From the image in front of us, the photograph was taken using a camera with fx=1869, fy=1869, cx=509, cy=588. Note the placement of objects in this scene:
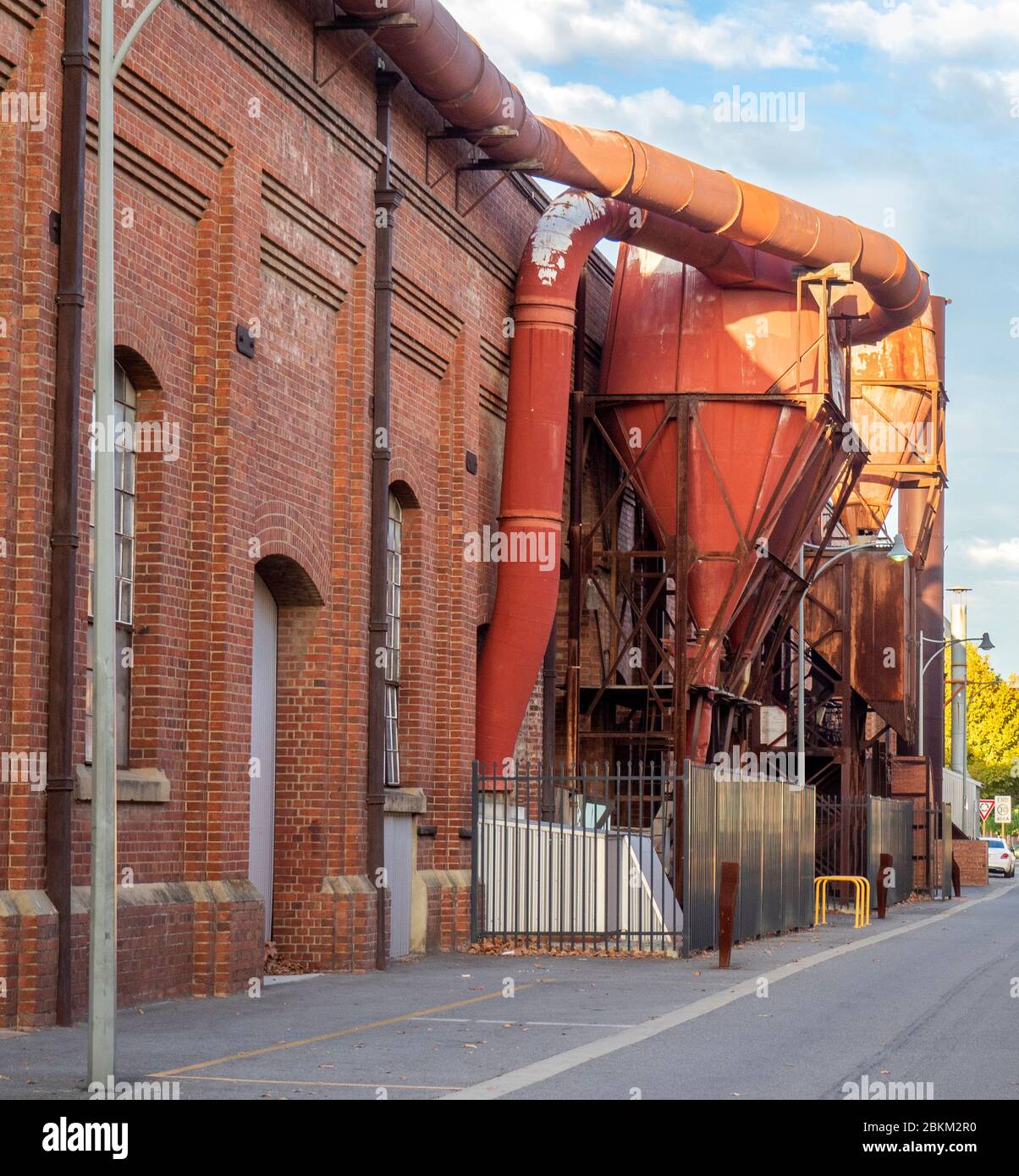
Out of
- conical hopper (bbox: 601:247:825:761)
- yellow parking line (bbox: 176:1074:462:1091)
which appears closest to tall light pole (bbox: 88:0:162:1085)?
yellow parking line (bbox: 176:1074:462:1091)

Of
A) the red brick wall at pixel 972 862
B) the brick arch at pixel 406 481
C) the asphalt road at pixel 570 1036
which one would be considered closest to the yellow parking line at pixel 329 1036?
the asphalt road at pixel 570 1036

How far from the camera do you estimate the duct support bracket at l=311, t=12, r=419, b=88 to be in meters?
19.0

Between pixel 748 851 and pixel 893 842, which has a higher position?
pixel 748 851

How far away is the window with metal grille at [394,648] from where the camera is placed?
22031 millimetres

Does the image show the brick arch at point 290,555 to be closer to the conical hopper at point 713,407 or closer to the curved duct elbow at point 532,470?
the curved duct elbow at point 532,470

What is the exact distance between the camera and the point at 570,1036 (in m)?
13.3

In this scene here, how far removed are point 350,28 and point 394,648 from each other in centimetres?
722

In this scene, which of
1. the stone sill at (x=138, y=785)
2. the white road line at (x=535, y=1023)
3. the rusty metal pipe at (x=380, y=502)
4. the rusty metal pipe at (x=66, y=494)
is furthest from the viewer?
the rusty metal pipe at (x=380, y=502)

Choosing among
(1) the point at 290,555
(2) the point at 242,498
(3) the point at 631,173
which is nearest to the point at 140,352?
(2) the point at 242,498

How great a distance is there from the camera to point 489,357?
2488cm

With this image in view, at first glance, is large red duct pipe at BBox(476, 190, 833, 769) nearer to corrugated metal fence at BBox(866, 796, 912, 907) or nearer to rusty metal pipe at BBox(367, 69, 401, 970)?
rusty metal pipe at BBox(367, 69, 401, 970)

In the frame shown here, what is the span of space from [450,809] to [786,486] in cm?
903

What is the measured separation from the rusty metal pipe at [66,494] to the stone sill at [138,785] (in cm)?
45

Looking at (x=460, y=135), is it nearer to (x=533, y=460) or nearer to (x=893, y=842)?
(x=533, y=460)
